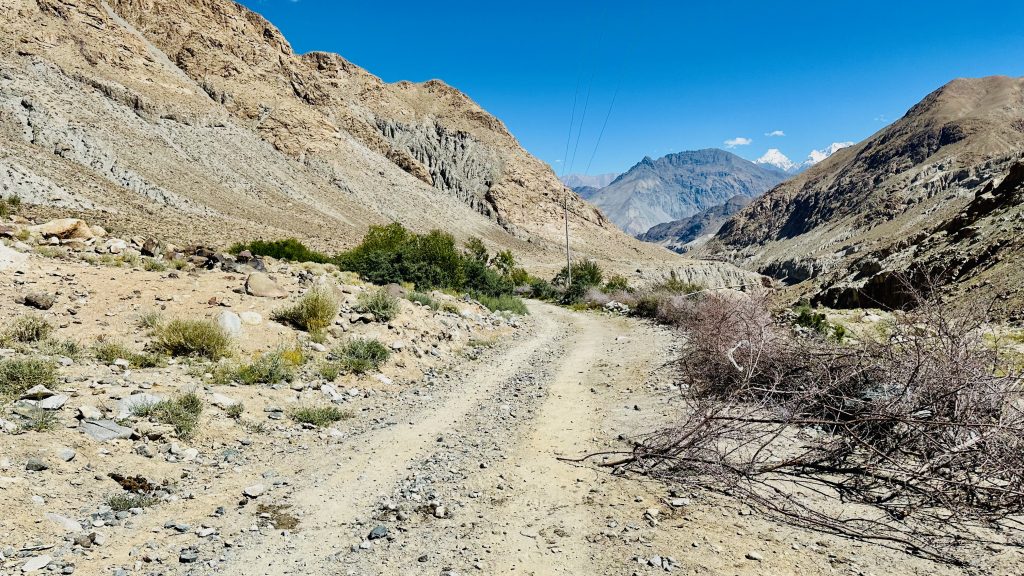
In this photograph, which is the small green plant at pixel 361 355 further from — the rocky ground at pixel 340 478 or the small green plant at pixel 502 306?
the small green plant at pixel 502 306

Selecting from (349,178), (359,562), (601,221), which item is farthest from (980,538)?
(601,221)

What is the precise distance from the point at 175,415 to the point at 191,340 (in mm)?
2569

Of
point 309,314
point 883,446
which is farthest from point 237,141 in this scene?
point 883,446

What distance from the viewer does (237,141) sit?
69625mm

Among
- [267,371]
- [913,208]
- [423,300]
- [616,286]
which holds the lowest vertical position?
[267,371]

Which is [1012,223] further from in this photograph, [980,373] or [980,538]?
[980,538]

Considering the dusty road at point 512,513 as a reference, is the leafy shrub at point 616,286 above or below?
above

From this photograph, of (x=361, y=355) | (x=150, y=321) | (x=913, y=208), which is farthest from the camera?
(x=913, y=208)

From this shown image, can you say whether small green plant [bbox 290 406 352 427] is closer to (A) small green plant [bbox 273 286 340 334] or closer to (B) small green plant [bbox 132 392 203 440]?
(B) small green plant [bbox 132 392 203 440]

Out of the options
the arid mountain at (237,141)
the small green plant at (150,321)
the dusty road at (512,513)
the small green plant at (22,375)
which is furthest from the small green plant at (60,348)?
the arid mountain at (237,141)

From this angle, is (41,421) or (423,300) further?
(423,300)

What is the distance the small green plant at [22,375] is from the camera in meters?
5.59

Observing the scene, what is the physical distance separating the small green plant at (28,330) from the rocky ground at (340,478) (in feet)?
1.01

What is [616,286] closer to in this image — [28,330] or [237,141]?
[28,330]
